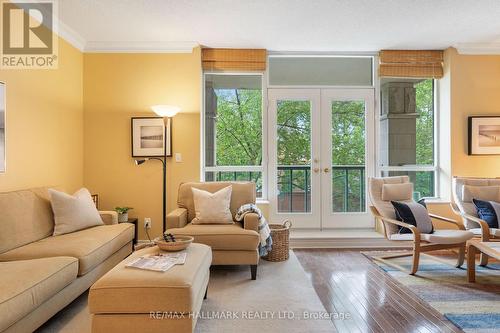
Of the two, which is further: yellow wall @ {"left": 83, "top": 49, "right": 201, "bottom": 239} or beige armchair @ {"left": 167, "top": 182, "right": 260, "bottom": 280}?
yellow wall @ {"left": 83, "top": 49, "right": 201, "bottom": 239}

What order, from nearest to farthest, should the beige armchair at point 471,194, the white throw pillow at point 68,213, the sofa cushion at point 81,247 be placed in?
1. the sofa cushion at point 81,247
2. the white throw pillow at point 68,213
3. the beige armchair at point 471,194

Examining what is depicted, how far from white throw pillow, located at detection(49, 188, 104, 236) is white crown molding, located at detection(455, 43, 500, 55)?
4797mm

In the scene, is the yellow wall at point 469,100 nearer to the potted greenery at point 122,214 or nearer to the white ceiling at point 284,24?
the white ceiling at point 284,24

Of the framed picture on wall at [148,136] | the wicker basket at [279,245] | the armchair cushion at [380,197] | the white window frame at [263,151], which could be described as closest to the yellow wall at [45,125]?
the framed picture on wall at [148,136]

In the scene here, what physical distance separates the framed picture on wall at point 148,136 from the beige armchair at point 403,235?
102 inches

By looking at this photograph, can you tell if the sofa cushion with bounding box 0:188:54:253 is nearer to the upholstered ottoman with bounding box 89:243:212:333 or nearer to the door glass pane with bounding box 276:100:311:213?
the upholstered ottoman with bounding box 89:243:212:333

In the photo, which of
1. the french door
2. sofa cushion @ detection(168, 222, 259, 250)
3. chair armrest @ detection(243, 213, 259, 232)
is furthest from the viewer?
the french door

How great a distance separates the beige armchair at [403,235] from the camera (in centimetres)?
311

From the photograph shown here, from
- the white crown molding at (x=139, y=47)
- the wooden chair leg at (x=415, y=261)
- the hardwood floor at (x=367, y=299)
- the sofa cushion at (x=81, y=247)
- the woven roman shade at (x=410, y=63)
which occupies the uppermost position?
the white crown molding at (x=139, y=47)

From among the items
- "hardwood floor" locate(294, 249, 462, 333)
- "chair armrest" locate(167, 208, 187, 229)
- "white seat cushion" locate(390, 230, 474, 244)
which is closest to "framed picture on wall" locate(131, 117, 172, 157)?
"chair armrest" locate(167, 208, 187, 229)

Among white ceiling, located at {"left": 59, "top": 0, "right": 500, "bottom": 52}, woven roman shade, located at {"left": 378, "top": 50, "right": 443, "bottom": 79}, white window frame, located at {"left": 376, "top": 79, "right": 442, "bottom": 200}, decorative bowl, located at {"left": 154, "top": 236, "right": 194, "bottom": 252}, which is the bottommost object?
decorative bowl, located at {"left": 154, "top": 236, "right": 194, "bottom": 252}

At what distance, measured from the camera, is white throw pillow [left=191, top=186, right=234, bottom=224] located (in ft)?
10.9

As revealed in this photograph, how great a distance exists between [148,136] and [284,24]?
2.11 meters

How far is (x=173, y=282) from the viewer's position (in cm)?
179
